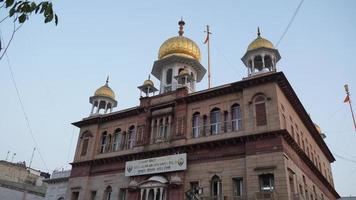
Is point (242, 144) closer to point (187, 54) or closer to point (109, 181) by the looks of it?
point (109, 181)

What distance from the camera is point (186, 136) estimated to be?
83.0ft

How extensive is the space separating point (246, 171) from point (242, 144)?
2016 mm

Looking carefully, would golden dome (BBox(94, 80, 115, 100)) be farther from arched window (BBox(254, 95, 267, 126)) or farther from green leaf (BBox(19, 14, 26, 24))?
green leaf (BBox(19, 14, 26, 24))

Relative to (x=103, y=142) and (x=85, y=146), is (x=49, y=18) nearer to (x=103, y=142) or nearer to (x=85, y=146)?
(x=103, y=142)

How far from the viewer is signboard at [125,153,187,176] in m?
24.1

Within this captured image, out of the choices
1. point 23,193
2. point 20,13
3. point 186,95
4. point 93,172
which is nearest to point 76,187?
point 93,172

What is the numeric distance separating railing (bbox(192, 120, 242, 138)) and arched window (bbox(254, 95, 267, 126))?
4.93 ft

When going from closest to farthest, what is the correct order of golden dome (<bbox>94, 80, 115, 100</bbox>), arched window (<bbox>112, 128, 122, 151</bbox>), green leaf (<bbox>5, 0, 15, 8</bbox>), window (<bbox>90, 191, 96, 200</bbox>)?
1. green leaf (<bbox>5, 0, 15, 8</bbox>)
2. window (<bbox>90, 191, 96, 200</bbox>)
3. arched window (<bbox>112, 128, 122, 151</bbox>)
4. golden dome (<bbox>94, 80, 115, 100</bbox>)

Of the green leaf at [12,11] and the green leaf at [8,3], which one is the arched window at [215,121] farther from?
the green leaf at [8,3]

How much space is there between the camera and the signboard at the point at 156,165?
79.1 ft

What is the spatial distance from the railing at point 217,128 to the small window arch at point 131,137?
5.78 meters

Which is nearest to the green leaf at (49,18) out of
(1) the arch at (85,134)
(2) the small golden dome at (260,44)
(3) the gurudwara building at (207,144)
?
(3) the gurudwara building at (207,144)

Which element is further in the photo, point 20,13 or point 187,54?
point 187,54

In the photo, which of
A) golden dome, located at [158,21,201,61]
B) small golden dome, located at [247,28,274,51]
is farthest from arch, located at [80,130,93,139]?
small golden dome, located at [247,28,274,51]
